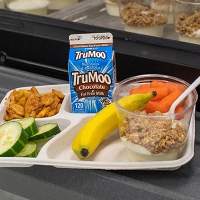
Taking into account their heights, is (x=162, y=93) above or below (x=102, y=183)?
above

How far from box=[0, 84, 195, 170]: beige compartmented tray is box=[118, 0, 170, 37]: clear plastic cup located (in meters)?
0.39

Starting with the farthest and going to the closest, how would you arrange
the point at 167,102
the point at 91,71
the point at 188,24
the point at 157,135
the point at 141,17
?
1. the point at 141,17
2. the point at 188,24
3. the point at 91,71
4. the point at 167,102
5. the point at 157,135

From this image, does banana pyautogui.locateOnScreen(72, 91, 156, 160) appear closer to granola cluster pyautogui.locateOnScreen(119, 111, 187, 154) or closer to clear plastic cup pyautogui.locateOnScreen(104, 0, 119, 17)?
granola cluster pyautogui.locateOnScreen(119, 111, 187, 154)

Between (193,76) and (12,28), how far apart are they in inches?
25.3

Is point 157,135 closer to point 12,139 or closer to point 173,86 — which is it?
point 173,86

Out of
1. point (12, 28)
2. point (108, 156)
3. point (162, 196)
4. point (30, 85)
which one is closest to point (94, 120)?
point (108, 156)

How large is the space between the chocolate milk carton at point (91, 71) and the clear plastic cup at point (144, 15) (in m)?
0.37

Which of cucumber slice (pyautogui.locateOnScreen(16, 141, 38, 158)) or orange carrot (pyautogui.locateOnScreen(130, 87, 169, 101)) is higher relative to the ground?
orange carrot (pyautogui.locateOnScreen(130, 87, 169, 101))

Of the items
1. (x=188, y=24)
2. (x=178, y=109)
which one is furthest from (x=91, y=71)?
(x=188, y=24)

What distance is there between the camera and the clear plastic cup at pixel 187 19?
4.56 feet

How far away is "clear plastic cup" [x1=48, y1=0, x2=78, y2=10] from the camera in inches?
68.2

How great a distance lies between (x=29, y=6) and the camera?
5.56 feet

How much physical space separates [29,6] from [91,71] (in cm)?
68

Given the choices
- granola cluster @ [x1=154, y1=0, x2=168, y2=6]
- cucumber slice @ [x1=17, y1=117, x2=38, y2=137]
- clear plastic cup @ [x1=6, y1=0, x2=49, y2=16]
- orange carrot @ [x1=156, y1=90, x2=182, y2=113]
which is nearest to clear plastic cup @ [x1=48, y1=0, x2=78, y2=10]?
clear plastic cup @ [x1=6, y1=0, x2=49, y2=16]
